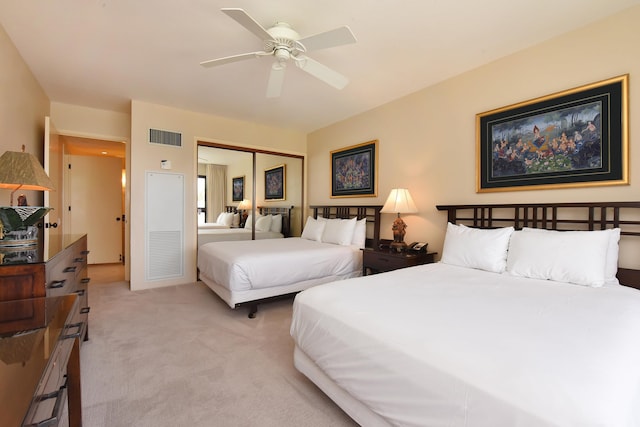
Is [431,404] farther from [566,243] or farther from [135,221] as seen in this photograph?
[135,221]

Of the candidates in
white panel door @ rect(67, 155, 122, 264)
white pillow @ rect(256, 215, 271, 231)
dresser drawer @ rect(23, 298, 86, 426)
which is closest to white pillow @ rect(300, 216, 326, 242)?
white pillow @ rect(256, 215, 271, 231)

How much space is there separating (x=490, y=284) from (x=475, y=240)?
2.11ft

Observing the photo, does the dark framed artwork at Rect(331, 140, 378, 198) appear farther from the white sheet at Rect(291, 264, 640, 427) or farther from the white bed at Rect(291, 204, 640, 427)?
the white sheet at Rect(291, 264, 640, 427)

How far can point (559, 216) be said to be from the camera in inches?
98.8

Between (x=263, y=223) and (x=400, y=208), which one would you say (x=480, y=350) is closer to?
(x=400, y=208)

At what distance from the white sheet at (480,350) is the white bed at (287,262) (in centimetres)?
135

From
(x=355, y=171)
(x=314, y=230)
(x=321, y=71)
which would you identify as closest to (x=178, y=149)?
(x=314, y=230)

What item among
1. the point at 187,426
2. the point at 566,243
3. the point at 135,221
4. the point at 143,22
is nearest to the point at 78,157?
the point at 135,221

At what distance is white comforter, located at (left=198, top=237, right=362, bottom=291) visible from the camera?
9.97ft

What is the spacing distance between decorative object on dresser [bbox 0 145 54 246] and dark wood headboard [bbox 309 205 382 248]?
3.34m

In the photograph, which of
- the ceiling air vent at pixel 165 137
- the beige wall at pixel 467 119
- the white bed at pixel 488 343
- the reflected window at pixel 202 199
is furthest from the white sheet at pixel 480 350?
the ceiling air vent at pixel 165 137

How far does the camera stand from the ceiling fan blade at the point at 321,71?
2396 mm

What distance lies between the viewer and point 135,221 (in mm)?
4047

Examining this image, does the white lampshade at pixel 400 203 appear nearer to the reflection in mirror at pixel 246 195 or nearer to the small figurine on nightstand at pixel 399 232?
the small figurine on nightstand at pixel 399 232
